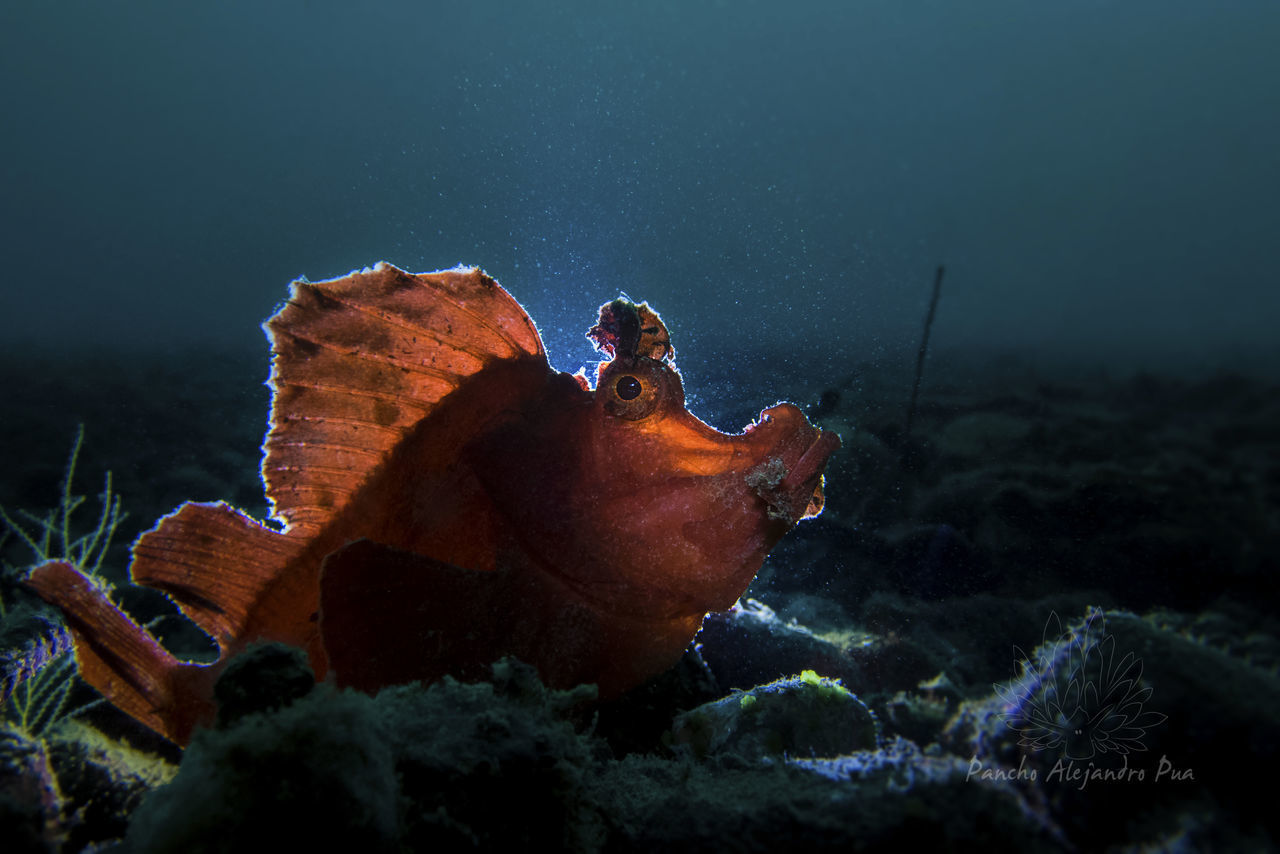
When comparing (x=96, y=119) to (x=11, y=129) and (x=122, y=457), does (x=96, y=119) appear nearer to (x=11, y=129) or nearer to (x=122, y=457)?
(x=11, y=129)

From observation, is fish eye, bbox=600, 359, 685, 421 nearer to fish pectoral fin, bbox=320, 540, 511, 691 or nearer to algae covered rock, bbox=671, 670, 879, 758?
fish pectoral fin, bbox=320, 540, 511, 691

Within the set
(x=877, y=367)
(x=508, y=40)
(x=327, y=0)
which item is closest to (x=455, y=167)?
(x=508, y=40)

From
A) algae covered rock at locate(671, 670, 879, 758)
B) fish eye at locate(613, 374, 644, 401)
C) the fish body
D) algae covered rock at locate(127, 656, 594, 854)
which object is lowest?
algae covered rock at locate(127, 656, 594, 854)

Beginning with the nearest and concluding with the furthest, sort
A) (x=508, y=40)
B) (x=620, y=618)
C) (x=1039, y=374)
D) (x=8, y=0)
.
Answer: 1. (x=620, y=618)
2. (x=1039, y=374)
3. (x=508, y=40)
4. (x=8, y=0)

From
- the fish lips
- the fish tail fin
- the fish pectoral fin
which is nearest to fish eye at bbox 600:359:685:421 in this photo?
the fish lips

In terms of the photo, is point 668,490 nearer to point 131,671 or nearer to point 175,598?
point 175,598

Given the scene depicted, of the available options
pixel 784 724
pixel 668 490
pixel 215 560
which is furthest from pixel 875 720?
pixel 215 560
